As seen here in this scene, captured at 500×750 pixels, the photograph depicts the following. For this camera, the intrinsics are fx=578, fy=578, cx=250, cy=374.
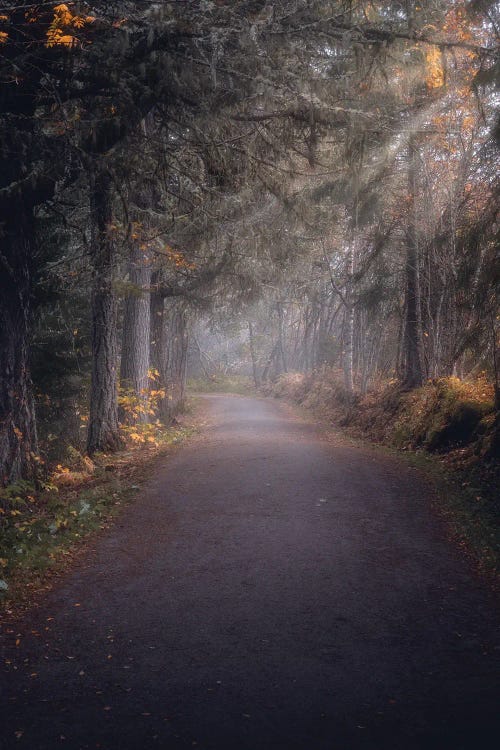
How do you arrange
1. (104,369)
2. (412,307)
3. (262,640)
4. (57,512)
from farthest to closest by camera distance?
1. (412,307)
2. (104,369)
3. (57,512)
4. (262,640)

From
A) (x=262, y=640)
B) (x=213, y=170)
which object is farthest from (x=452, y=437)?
(x=262, y=640)

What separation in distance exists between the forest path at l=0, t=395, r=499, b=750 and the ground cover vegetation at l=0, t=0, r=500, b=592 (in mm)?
2246

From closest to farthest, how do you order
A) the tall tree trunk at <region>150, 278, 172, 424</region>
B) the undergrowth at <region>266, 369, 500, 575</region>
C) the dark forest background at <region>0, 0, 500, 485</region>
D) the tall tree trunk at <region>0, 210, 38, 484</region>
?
the dark forest background at <region>0, 0, 500, 485</region> < the undergrowth at <region>266, 369, 500, 575</region> < the tall tree trunk at <region>0, 210, 38, 484</region> < the tall tree trunk at <region>150, 278, 172, 424</region>

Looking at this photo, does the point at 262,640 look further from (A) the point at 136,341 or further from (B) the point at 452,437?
(A) the point at 136,341

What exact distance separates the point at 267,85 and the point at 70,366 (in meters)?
8.41

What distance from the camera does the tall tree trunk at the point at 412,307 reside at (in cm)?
1521

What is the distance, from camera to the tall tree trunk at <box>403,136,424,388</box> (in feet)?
49.9

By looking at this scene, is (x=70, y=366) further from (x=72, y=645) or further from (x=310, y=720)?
(x=310, y=720)

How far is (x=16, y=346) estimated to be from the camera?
28.7 ft

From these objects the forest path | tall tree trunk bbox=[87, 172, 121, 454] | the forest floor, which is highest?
tall tree trunk bbox=[87, 172, 121, 454]

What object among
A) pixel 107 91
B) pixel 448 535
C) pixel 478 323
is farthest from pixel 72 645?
pixel 478 323

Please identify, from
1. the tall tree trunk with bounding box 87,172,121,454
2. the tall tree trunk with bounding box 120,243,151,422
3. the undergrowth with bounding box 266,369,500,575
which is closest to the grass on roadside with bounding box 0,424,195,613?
the tall tree trunk with bounding box 87,172,121,454

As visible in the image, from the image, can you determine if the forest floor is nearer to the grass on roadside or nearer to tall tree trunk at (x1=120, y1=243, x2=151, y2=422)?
the grass on roadside

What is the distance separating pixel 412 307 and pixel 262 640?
13407mm
